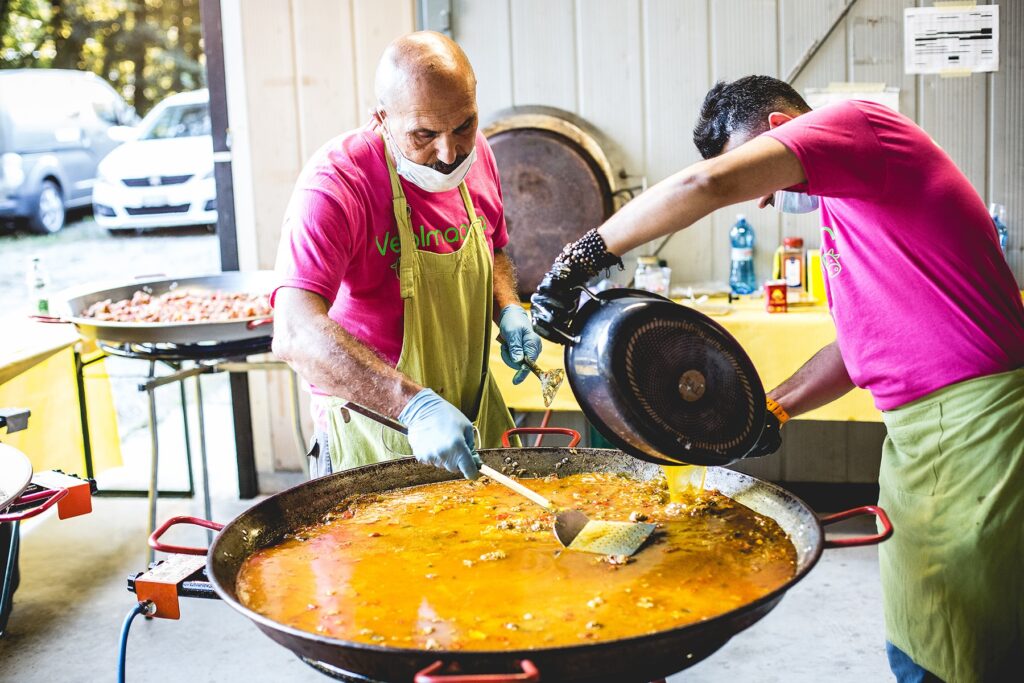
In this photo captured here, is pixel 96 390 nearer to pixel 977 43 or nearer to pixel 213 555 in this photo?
pixel 213 555

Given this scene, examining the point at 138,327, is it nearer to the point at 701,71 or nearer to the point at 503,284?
the point at 503,284

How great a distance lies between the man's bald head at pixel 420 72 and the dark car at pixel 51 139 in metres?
7.97

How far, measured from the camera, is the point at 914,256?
1.92 metres

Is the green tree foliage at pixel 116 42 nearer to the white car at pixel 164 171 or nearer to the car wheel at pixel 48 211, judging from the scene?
the car wheel at pixel 48 211

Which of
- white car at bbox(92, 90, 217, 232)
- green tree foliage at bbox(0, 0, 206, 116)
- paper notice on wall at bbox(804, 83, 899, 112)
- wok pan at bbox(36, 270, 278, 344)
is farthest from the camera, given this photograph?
green tree foliage at bbox(0, 0, 206, 116)

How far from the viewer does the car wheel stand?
938 cm

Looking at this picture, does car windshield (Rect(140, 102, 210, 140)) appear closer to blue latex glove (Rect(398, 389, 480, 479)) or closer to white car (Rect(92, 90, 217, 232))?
white car (Rect(92, 90, 217, 232))

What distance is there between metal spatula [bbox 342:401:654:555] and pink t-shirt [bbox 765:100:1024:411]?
24.0 inches

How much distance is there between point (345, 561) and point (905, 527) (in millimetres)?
1156

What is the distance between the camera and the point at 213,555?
1.73 m

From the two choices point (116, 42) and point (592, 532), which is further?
point (116, 42)

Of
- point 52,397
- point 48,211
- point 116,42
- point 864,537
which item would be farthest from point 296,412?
point 116,42

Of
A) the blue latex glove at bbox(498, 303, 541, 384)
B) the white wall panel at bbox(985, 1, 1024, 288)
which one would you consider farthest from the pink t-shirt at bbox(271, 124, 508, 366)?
the white wall panel at bbox(985, 1, 1024, 288)

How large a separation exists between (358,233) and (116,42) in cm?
991
